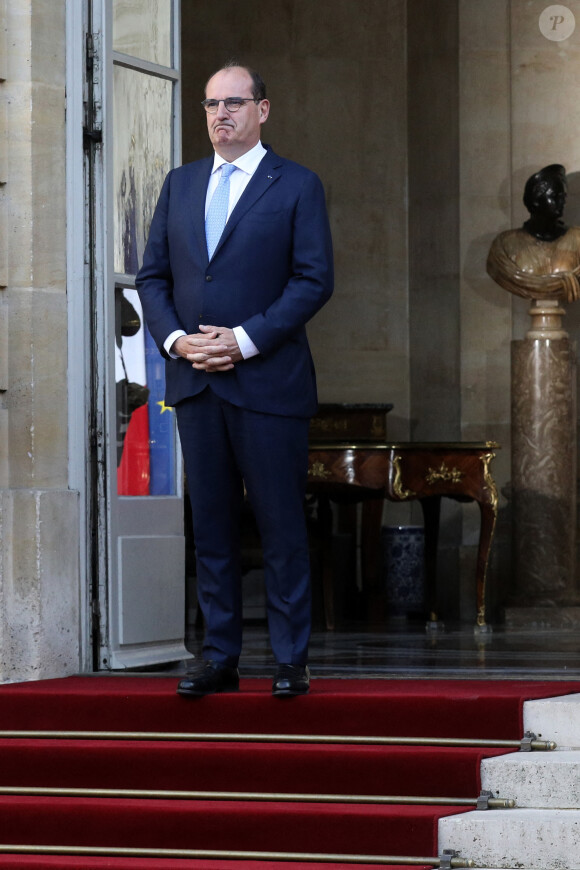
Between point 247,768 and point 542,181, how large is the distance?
496 cm

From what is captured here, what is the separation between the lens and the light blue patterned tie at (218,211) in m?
4.10

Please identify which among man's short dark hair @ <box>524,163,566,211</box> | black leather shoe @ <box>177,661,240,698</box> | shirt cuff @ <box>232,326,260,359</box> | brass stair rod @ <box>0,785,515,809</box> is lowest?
brass stair rod @ <box>0,785,515,809</box>

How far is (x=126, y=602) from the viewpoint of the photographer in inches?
198

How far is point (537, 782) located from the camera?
12.1ft

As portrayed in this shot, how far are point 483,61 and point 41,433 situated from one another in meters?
4.94

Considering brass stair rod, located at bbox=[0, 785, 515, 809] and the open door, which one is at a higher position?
the open door

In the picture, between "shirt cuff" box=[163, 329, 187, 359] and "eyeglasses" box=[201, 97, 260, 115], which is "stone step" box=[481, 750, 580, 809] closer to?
"shirt cuff" box=[163, 329, 187, 359]

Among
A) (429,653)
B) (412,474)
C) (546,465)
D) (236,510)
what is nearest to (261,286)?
(236,510)

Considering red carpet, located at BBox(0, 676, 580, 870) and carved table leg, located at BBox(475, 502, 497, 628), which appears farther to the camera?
carved table leg, located at BBox(475, 502, 497, 628)

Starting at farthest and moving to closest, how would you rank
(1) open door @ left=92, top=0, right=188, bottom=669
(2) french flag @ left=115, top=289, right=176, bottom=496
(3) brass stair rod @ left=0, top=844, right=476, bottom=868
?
(2) french flag @ left=115, top=289, right=176, bottom=496, (1) open door @ left=92, top=0, right=188, bottom=669, (3) brass stair rod @ left=0, top=844, right=476, bottom=868

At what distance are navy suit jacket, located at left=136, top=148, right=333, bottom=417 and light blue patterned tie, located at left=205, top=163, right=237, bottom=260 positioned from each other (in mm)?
20

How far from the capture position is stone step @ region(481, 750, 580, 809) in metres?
3.68

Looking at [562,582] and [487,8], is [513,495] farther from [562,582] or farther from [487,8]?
[487,8]

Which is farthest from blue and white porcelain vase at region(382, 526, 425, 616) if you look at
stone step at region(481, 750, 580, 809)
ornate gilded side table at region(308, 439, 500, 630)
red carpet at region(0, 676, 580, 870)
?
stone step at region(481, 750, 580, 809)
